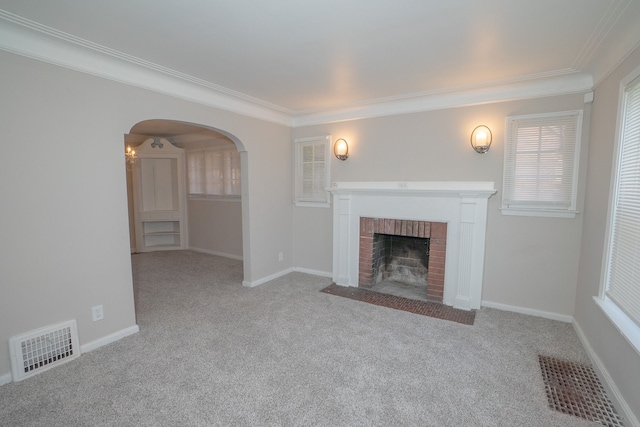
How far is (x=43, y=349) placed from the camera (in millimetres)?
2301

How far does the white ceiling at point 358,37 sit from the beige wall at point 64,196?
0.35 metres

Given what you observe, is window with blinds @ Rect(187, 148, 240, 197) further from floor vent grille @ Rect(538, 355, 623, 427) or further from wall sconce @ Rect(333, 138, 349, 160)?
floor vent grille @ Rect(538, 355, 623, 427)

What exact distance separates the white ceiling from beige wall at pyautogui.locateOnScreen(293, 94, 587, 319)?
0.43 metres

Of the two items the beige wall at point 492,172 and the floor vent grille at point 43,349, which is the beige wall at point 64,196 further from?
the beige wall at point 492,172

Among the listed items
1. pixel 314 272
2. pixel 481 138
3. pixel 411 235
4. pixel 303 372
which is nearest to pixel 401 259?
pixel 411 235

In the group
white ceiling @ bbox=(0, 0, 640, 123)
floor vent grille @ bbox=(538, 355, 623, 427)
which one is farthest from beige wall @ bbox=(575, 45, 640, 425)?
white ceiling @ bbox=(0, 0, 640, 123)

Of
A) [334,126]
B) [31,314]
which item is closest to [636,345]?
[334,126]

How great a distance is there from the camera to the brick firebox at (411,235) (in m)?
3.64

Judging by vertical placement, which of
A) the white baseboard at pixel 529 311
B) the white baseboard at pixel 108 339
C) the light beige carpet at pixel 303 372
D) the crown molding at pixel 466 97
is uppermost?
the crown molding at pixel 466 97

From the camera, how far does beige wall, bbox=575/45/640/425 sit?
6.15 feet

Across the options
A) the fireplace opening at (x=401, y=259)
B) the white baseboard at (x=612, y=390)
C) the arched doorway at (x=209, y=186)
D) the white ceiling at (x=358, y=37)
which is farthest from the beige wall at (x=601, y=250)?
the arched doorway at (x=209, y=186)

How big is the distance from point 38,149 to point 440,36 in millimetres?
3107

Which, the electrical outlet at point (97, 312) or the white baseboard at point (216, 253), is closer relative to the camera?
the electrical outlet at point (97, 312)

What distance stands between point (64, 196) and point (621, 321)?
161 inches
